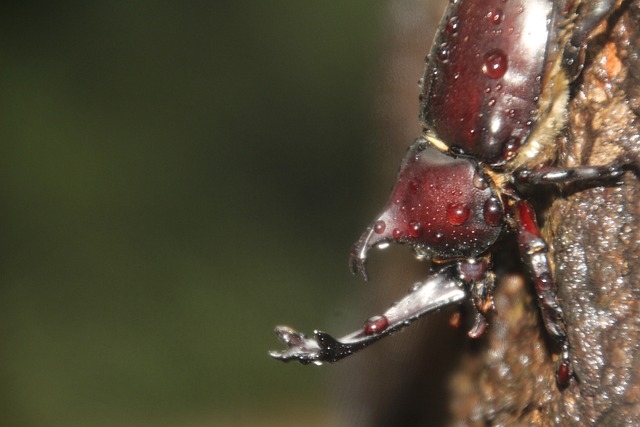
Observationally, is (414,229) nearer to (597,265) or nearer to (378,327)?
(378,327)

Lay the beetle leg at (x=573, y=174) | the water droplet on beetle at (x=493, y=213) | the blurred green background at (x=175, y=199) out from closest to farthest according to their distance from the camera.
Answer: the beetle leg at (x=573, y=174) → the water droplet on beetle at (x=493, y=213) → the blurred green background at (x=175, y=199)

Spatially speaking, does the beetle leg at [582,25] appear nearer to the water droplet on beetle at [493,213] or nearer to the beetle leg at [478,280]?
the water droplet on beetle at [493,213]

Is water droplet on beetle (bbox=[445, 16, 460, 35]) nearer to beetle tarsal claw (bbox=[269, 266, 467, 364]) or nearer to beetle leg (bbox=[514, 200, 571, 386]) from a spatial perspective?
beetle leg (bbox=[514, 200, 571, 386])

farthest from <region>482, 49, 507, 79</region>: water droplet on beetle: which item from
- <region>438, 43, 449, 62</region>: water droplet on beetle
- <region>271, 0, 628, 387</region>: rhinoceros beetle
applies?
<region>438, 43, 449, 62</region>: water droplet on beetle

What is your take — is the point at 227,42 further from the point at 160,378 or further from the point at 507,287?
the point at 507,287

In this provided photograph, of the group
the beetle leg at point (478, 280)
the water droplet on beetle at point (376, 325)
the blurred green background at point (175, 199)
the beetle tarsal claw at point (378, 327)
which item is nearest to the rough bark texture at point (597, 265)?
the beetle leg at point (478, 280)

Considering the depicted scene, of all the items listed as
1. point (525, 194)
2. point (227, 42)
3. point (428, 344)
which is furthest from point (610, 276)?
point (227, 42)

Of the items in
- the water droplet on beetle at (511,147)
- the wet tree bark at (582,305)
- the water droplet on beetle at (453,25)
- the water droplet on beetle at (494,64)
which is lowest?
the wet tree bark at (582,305)
